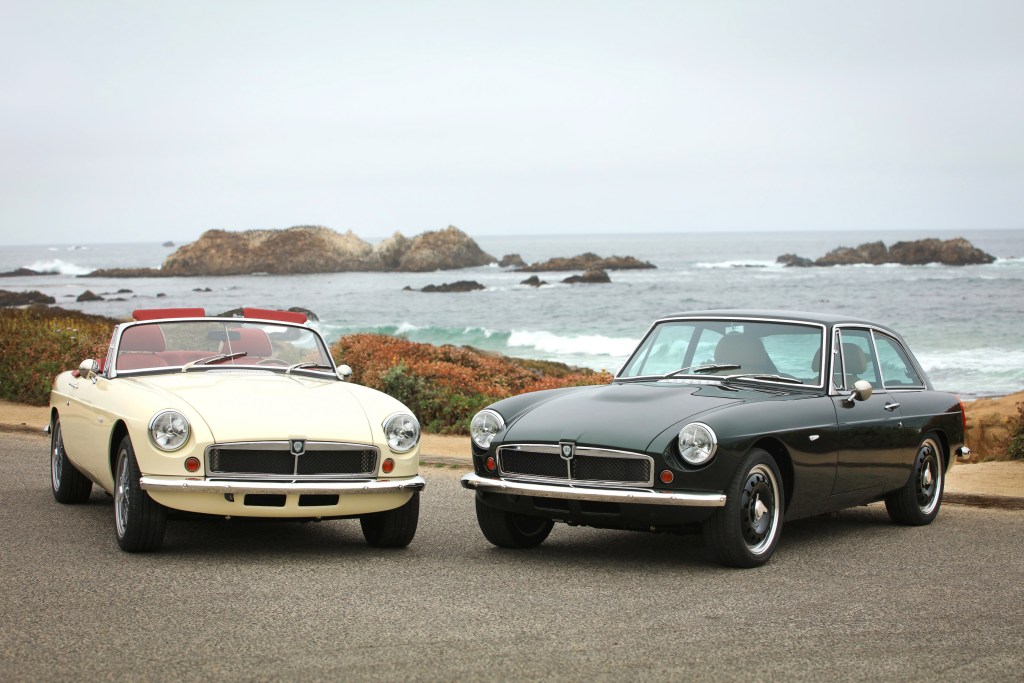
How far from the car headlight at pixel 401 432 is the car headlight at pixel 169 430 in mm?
1294

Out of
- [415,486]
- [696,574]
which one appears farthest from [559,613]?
[415,486]

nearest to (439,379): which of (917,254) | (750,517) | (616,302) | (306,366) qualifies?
(306,366)

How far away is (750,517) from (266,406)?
320 centimetres

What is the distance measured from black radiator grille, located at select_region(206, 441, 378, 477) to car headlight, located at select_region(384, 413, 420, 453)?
0.23 m

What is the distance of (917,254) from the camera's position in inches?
4188

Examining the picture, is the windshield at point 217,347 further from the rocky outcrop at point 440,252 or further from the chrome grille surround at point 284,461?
the rocky outcrop at point 440,252

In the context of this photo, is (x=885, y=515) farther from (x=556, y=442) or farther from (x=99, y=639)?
(x=99, y=639)

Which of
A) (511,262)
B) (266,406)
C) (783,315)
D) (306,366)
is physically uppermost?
(783,315)

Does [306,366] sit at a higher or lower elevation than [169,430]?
higher

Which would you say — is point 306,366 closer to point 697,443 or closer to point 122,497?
point 122,497

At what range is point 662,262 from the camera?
13950 cm

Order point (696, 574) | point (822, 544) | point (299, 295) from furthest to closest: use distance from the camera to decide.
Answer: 1. point (299, 295)
2. point (822, 544)
3. point (696, 574)

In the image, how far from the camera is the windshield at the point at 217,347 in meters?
9.20

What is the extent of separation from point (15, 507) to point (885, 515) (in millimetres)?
7055
